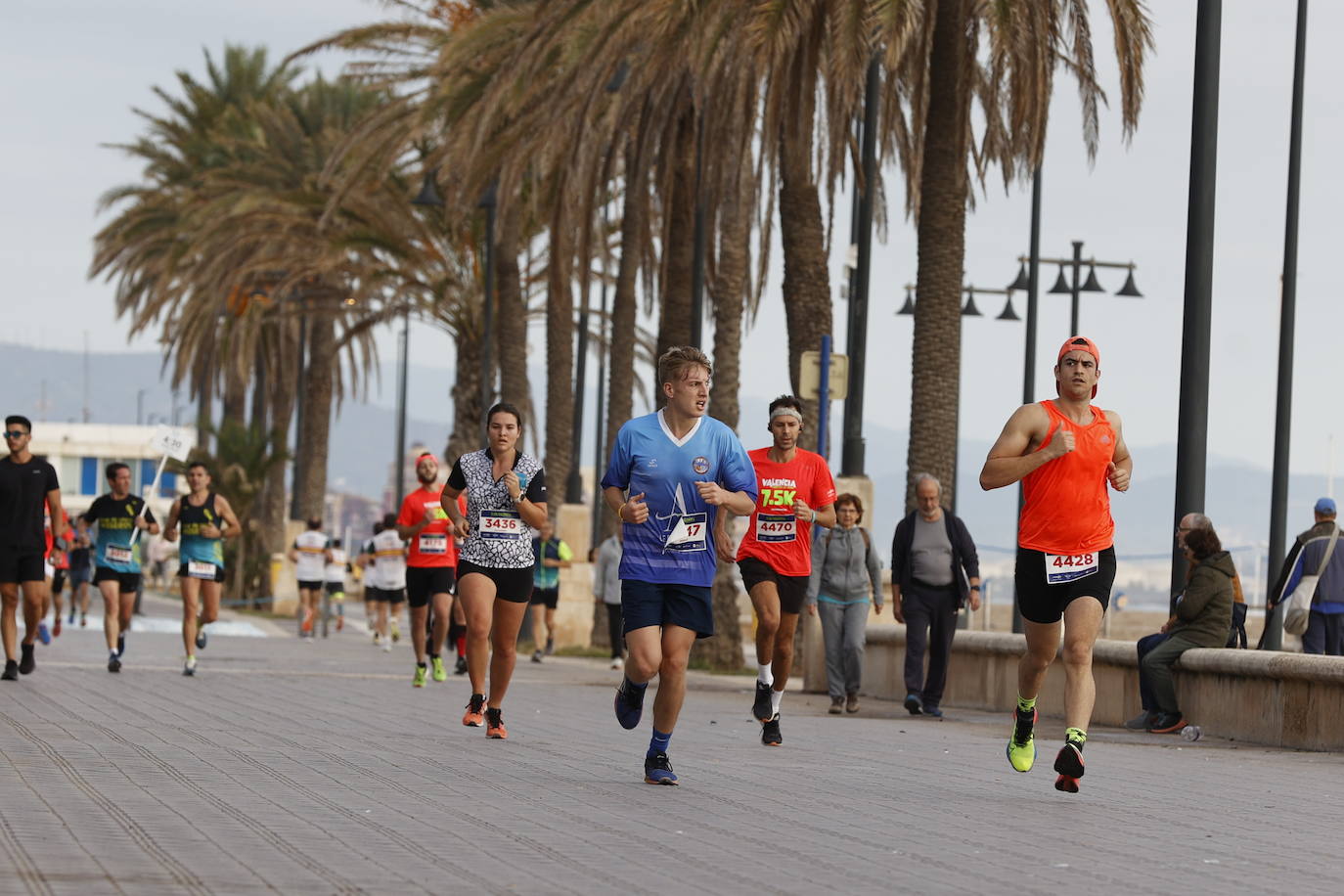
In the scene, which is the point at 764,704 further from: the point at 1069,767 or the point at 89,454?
the point at 89,454

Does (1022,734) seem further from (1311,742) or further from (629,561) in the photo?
(1311,742)

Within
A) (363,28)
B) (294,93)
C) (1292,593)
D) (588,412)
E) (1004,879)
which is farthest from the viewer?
(588,412)

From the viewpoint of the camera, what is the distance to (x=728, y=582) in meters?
25.8

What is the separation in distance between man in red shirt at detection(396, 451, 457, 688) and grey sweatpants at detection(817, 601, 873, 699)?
2965 millimetres

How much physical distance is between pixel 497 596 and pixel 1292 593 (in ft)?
23.4

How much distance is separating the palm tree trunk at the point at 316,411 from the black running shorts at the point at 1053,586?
41.2 m

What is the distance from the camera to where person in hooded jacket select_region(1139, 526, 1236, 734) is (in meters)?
15.3

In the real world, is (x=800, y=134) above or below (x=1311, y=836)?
above

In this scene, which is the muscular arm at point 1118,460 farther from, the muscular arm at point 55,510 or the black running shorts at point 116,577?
the black running shorts at point 116,577

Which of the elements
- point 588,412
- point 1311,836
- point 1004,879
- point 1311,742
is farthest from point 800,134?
point 588,412

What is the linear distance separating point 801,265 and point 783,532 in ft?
36.8

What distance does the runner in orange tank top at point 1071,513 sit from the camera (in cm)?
962

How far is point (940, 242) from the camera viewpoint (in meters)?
21.6

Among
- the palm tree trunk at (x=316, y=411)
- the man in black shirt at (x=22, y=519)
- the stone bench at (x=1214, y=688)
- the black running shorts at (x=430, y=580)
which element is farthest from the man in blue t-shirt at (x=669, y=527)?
the palm tree trunk at (x=316, y=411)
